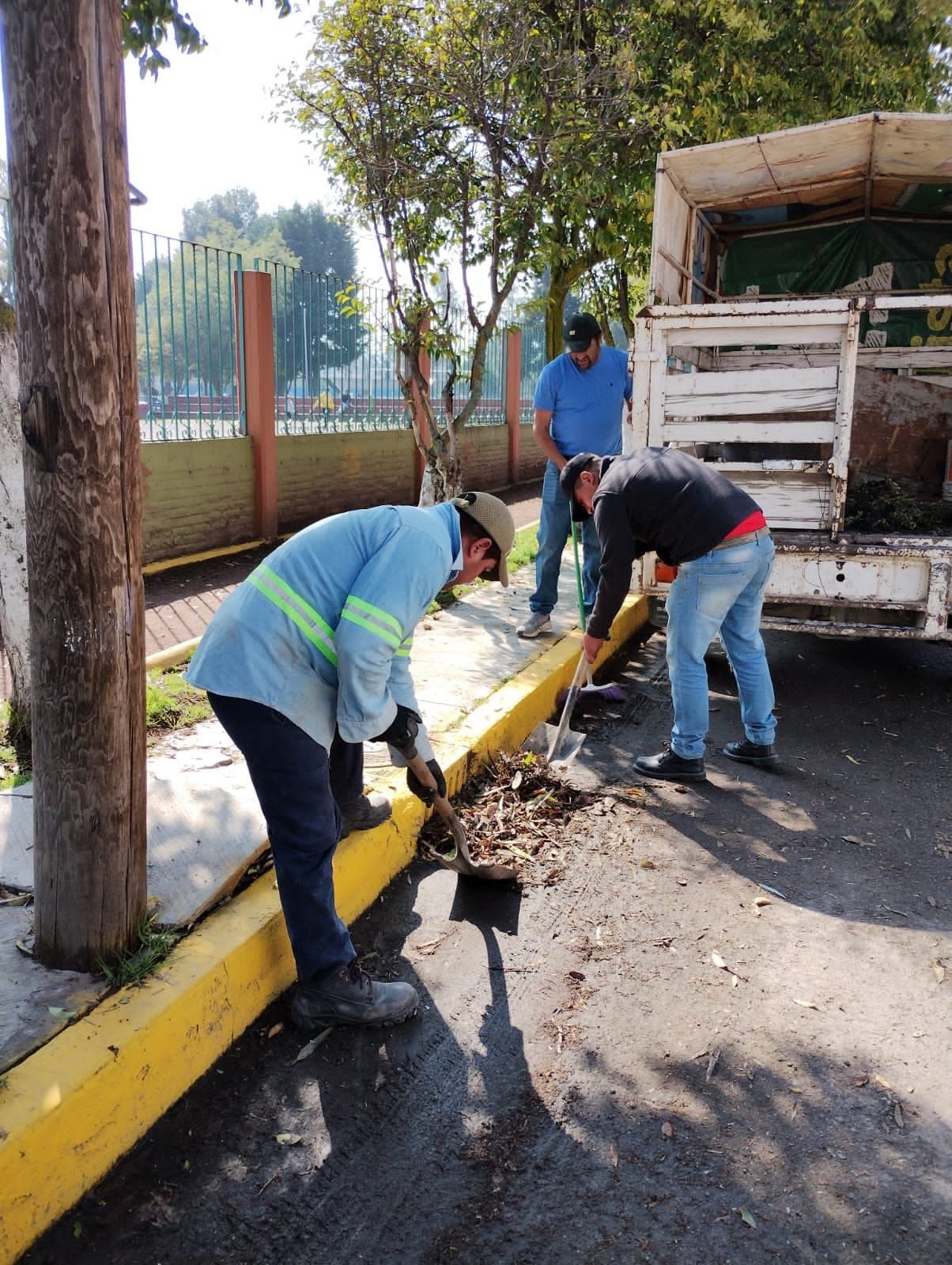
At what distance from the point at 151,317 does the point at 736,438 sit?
17.0ft

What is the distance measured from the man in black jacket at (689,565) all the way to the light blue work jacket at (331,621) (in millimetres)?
1682

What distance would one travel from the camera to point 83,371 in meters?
2.31

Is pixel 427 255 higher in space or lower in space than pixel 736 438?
higher

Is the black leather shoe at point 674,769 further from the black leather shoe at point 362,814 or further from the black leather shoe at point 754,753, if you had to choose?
the black leather shoe at point 362,814

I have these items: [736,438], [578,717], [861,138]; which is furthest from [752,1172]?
[861,138]

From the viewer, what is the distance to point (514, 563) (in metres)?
8.75

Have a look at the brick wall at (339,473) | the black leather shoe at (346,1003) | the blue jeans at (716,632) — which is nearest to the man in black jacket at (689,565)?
the blue jeans at (716,632)

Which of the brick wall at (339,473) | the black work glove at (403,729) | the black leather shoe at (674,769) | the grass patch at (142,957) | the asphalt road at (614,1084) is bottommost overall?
the asphalt road at (614,1084)

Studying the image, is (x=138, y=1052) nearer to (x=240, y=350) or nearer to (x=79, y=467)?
(x=79, y=467)

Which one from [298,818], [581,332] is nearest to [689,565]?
[581,332]

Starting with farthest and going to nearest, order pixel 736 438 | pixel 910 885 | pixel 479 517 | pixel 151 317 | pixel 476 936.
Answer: pixel 151 317, pixel 736 438, pixel 910 885, pixel 476 936, pixel 479 517

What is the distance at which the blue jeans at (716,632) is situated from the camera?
4.36m

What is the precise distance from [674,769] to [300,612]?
8.13ft

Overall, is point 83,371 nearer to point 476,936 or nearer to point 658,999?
point 476,936
